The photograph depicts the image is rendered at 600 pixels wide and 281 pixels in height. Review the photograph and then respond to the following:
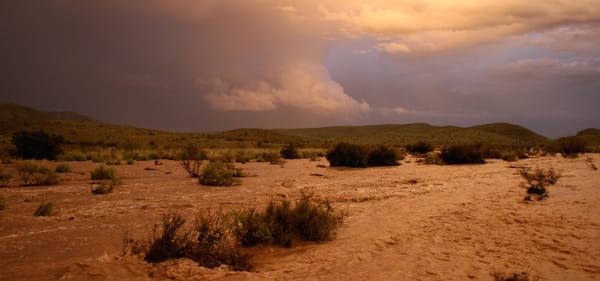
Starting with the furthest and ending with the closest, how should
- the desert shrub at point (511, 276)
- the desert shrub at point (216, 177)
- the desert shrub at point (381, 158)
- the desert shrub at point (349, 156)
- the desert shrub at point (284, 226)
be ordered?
1. the desert shrub at point (381, 158)
2. the desert shrub at point (349, 156)
3. the desert shrub at point (216, 177)
4. the desert shrub at point (284, 226)
5. the desert shrub at point (511, 276)

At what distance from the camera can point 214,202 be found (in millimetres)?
Answer: 14055

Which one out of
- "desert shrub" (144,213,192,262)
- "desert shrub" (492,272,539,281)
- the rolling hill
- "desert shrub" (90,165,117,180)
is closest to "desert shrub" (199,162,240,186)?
"desert shrub" (90,165,117,180)

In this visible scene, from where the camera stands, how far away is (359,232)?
33.9 feet

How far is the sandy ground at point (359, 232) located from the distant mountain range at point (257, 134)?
128 ft

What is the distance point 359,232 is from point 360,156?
18.1m

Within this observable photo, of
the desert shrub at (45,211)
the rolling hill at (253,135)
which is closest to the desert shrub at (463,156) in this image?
the desert shrub at (45,211)

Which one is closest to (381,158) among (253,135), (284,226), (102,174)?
(102,174)

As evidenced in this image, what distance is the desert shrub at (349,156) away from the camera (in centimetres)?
2810

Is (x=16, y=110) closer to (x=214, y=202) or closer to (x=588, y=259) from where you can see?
(x=214, y=202)

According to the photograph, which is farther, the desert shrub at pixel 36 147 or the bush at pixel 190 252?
the desert shrub at pixel 36 147

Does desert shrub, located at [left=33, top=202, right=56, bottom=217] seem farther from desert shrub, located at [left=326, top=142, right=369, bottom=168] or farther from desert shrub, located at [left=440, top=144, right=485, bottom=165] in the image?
desert shrub, located at [left=440, top=144, right=485, bottom=165]

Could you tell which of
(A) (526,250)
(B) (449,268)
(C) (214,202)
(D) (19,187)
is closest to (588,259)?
(A) (526,250)

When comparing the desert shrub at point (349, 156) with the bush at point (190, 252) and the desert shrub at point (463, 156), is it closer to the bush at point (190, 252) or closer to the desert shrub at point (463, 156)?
the desert shrub at point (463, 156)

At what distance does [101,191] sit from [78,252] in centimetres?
744
